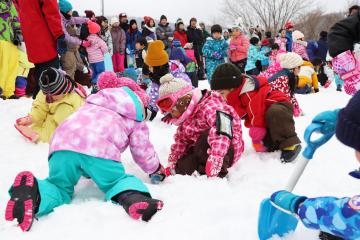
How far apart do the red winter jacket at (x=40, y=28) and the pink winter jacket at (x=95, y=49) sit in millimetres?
2638

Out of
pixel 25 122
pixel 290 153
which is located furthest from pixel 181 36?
pixel 290 153

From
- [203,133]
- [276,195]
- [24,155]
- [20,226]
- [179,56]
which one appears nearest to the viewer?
[276,195]

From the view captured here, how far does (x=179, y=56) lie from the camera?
6398 mm

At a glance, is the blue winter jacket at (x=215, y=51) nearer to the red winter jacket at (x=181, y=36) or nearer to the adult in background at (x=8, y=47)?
the red winter jacket at (x=181, y=36)

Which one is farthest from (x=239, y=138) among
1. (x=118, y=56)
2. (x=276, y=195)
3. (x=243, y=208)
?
(x=118, y=56)

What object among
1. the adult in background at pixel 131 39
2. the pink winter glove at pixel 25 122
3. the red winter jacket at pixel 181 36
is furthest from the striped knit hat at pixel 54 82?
the red winter jacket at pixel 181 36

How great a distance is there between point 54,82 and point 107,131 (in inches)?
42.4

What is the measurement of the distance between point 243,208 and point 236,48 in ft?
19.6

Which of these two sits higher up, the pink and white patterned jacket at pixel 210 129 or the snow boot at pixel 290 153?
the pink and white patterned jacket at pixel 210 129

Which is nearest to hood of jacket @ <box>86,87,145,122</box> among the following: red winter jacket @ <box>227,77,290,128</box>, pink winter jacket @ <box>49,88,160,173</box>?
pink winter jacket @ <box>49,88,160,173</box>

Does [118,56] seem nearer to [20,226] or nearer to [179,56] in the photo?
[179,56]

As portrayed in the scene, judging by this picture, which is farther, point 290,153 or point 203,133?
point 290,153

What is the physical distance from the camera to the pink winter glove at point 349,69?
2191 millimetres

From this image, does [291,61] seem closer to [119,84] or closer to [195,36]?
[119,84]
